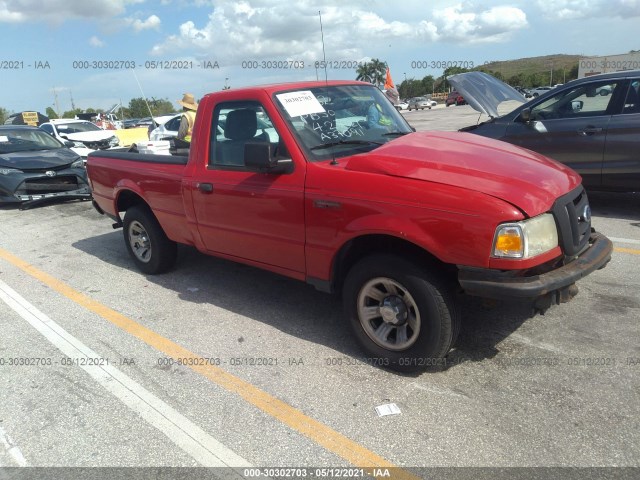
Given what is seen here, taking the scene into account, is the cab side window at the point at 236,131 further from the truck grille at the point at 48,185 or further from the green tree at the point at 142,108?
the green tree at the point at 142,108

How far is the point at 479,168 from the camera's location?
3178mm

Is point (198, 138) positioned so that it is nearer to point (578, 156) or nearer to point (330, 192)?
point (330, 192)

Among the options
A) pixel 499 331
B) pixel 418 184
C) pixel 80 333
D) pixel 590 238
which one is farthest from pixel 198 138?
pixel 590 238

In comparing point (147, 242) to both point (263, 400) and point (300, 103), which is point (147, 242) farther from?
point (263, 400)

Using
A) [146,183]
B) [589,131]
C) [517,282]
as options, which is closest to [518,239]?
[517,282]

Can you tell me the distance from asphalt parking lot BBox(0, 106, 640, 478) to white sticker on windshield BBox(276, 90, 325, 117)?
1683 mm

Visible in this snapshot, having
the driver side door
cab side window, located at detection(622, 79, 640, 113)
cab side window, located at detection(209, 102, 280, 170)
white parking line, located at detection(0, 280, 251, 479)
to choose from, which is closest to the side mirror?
cab side window, located at detection(209, 102, 280, 170)

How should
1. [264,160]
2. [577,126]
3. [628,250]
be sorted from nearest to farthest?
1. [264,160]
2. [628,250]
3. [577,126]

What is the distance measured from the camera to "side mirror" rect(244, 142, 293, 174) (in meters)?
3.49

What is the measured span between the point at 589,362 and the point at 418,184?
1644 mm

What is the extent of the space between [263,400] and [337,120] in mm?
2142

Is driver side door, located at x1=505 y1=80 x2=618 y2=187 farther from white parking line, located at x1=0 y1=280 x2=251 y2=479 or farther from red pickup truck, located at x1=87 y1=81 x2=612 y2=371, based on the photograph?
white parking line, located at x1=0 y1=280 x2=251 y2=479

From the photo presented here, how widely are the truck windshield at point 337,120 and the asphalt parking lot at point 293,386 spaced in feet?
4.72

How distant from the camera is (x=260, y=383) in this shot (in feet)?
11.0
